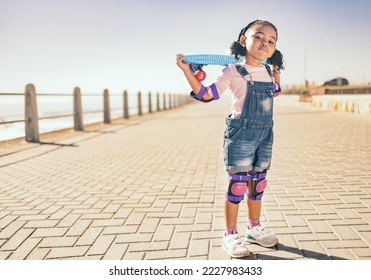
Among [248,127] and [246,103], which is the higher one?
[246,103]

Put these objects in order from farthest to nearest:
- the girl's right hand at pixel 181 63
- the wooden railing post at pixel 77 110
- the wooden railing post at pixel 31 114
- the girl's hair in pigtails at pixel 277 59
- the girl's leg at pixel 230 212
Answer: the wooden railing post at pixel 77 110 → the wooden railing post at pixel 31 114 → the girl's hair in pigtails at pixel 277 59 → the girl's leg at pixel 230 212 → the girl's right hand at pixel 181 63

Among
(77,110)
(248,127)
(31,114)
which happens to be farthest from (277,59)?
(77,110)

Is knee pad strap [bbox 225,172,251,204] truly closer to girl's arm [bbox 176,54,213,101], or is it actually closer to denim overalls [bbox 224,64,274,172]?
denim overalls [bbox 224,64,274,172]

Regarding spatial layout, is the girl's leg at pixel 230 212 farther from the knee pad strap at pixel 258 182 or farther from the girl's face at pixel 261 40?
the girl's face at pixel 261 40

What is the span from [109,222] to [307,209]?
1.80 m

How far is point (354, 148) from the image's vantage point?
21.0 feet

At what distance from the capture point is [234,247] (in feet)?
7.52

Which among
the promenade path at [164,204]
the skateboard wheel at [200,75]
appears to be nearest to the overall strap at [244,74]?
the skateboard wheel at [200,75]

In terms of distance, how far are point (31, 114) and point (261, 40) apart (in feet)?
22.7

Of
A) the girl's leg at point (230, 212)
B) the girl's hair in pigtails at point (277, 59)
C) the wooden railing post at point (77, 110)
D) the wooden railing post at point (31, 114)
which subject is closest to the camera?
the girl's leg at point (230, 212)

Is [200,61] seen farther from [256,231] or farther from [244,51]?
[256,231]

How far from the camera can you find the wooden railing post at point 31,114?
7793 mm

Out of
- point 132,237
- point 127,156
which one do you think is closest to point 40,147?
point 127,156
